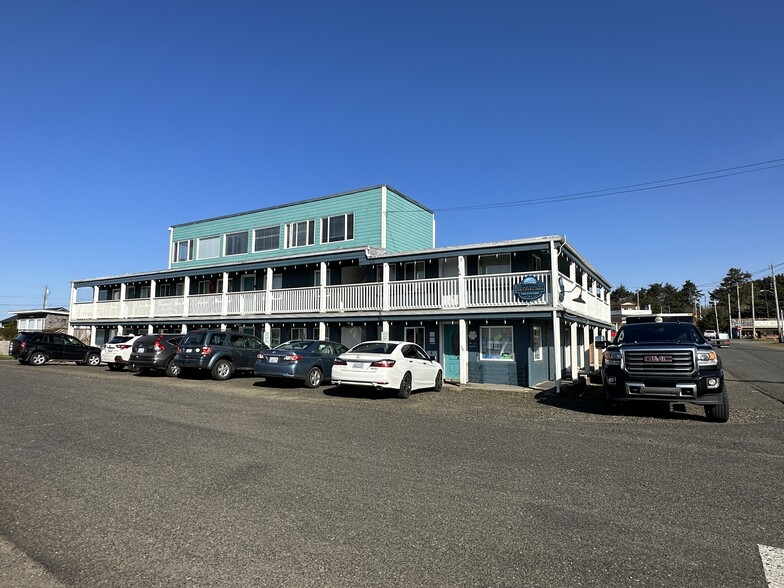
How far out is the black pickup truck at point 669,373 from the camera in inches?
375

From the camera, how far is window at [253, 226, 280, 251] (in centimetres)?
2616

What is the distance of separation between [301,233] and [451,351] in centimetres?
1049

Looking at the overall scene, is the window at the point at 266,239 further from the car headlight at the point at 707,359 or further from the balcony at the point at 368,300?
the car headlight at the point at 707,359

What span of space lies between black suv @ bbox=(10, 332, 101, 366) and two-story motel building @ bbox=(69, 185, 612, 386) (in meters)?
3.27

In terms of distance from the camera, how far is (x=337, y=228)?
957 inches

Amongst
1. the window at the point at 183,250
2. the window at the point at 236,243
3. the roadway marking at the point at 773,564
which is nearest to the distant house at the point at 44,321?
the window at the point at 183,250

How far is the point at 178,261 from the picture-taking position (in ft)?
99.0

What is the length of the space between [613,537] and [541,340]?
15414 millimetres

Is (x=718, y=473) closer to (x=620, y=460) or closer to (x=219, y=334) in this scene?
(x=620, y=460)

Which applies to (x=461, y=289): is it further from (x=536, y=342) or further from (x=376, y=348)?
(x=376, y=348)

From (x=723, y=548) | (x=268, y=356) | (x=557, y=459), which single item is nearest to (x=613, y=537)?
(x=723, y=548)

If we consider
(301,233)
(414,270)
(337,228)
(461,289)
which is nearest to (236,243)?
(301,233)

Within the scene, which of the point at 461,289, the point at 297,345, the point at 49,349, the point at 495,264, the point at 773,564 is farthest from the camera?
the point at 49,349

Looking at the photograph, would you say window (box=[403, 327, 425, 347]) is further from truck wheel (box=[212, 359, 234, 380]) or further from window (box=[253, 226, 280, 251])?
window (box=[253, 226, 280, 251])
